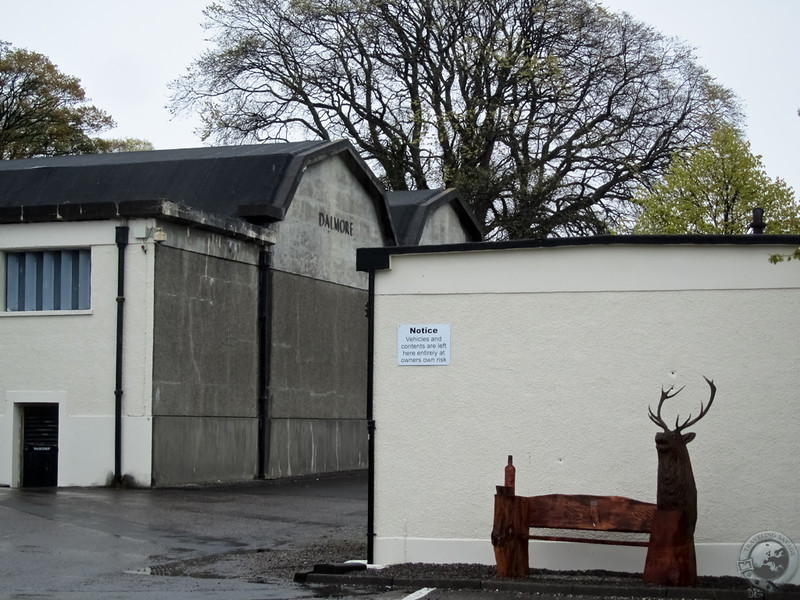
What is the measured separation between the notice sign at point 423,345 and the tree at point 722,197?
71.9 ft

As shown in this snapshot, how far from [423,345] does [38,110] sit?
4756 cm

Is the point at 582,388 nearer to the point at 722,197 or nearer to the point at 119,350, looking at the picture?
the point at 119,350

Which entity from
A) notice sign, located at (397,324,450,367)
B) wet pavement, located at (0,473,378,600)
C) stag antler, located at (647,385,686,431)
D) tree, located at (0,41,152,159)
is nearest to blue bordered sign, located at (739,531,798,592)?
stag antler, located at (647,385,686,431)

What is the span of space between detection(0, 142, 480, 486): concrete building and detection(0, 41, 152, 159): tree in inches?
1006

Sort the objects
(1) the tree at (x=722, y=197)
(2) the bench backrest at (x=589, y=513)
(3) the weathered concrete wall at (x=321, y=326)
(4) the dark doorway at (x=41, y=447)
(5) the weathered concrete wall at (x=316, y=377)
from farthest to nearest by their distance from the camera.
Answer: (1) the tree at (x=722, y=197) → (3) the weathered concrete wall at (x=321, y=326) → (5) the weathered concrete wall at (x=316, y=377) → (4) the dark doorway at (x=41, y=447) → (2) the bench backrest at (x=589, y=513)

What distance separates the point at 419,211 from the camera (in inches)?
1394

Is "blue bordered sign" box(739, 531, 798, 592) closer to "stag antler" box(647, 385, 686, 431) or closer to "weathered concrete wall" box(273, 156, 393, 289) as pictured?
"stag antler" box(647, 385, 686, 431)

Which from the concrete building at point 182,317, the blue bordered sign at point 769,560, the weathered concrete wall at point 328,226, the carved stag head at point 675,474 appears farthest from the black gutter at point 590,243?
the weathered concrete wall at point 328,226

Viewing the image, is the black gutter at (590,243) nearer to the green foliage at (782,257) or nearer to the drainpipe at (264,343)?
the green foliage at (782,257)

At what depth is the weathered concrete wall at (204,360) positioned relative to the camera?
2245 cm

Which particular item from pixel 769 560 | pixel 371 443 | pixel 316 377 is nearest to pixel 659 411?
pixel 769 560

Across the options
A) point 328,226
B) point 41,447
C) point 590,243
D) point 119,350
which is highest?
point 328,226

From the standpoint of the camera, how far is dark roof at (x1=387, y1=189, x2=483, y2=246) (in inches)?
1367

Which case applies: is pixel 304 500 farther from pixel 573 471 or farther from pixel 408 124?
pixel 408 124
